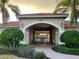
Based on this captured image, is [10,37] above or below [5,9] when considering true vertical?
below

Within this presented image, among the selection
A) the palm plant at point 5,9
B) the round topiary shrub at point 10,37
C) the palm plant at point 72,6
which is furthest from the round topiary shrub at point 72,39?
the palm plant at point 5,9

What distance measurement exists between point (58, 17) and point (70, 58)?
14.6 metres

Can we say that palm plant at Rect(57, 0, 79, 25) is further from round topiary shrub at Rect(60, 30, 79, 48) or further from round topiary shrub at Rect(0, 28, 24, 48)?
round topiary shrub at Rect(0, 28, 24, 48)

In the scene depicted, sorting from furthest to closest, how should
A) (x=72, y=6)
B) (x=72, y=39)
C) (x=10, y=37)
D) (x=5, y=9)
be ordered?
(x=5, y=9) → (x=72, y=6) → (x=10, y=37) → (x=72, y=39)

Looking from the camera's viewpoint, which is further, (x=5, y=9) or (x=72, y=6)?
(x=5, y=9)

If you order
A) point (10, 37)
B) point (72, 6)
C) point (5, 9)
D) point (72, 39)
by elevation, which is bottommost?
point (72, 39)

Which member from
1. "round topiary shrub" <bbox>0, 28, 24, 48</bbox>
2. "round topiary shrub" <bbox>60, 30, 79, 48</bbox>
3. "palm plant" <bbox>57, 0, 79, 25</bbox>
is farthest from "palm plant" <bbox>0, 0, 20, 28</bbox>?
"round topiary shrub" <bbox>60, 30, 79, 48</bbox>

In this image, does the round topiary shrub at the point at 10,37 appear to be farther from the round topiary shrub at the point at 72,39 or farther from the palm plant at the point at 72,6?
the palm plant at the point at 72,6

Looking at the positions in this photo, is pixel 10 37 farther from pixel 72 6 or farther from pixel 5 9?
pixel 72 6

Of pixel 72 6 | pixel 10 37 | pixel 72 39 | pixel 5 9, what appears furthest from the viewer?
pixel 5 9

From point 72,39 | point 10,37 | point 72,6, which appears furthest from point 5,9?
point 72,39

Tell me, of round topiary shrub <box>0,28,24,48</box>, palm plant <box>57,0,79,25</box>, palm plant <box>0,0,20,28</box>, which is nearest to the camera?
round topiary shrub <box>0,28,24,48</box>

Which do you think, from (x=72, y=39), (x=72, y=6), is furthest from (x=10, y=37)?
(x=72, y=6)

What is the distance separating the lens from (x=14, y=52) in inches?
955
